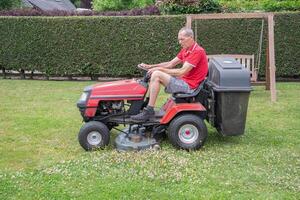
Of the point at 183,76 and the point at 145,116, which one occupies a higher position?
the point at 183,76

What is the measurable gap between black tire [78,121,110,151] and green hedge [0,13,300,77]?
7.81 m

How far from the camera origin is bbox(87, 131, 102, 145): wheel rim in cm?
643

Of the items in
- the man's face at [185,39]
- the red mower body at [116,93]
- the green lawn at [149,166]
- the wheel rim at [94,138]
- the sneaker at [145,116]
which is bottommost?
the green lawn at [149,166]

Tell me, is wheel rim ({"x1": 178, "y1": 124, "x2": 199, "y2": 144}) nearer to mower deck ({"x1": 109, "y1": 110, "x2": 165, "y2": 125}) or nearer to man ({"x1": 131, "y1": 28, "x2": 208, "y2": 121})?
mower deck ({"x1": 109, "y1": 110, "x2": 165, "y2": 125})

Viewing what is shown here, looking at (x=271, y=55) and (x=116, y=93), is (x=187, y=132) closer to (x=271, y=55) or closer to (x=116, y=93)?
(x=116, y=93)

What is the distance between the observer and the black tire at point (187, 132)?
6.31 metres

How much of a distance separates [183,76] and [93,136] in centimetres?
141

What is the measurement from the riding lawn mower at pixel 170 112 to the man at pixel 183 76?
0.28ft

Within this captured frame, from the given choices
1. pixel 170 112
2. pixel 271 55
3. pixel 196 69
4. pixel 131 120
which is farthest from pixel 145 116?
pixel 271 55

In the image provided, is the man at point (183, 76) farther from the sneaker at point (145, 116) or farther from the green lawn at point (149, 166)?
the green lawn at point (149, 166)

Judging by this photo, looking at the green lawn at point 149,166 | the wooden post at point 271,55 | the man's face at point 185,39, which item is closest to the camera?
the green lawn at point 149,166

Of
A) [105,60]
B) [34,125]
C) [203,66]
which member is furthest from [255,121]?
[105,60]

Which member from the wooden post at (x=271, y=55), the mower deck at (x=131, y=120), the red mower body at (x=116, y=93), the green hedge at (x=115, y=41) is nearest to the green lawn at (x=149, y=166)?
the mower deck at (x=131, y=120)

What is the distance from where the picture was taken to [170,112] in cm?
640
